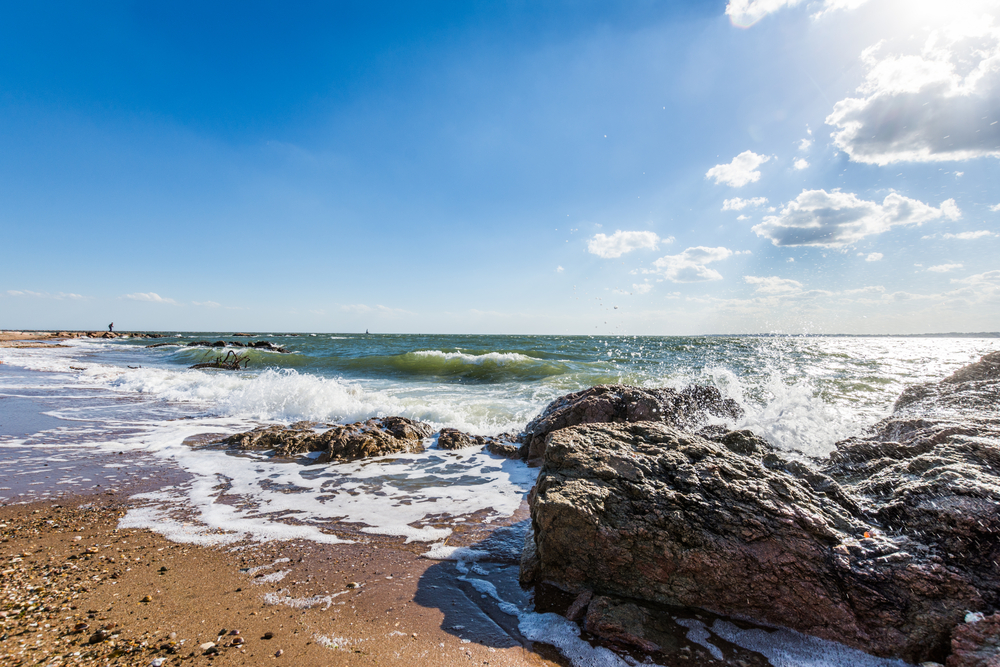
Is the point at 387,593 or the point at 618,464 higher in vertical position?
the point at 618,464

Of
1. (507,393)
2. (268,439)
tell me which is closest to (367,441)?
(268,439)

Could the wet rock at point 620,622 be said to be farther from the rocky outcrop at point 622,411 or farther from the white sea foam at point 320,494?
the rocky outcrop at point 622,411

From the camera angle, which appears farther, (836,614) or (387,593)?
(387,593)

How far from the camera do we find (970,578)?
2.21 metres

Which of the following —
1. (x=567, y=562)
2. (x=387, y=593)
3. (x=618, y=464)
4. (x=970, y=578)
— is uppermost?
(x=618, y=464)

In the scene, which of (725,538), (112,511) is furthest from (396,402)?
(725,538)

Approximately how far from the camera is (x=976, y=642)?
208 cm

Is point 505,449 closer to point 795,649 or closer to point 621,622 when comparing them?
point 621,622

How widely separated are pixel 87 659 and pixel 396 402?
25.8ft

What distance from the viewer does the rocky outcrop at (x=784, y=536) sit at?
2283 millimetres

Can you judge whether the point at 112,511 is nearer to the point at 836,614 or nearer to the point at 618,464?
the point at 618,464

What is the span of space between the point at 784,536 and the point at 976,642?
88cm

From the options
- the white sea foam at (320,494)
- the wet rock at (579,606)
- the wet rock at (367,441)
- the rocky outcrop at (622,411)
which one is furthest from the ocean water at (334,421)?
the wet rock at (579,606)

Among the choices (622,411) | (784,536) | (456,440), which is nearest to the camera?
(784,536)
